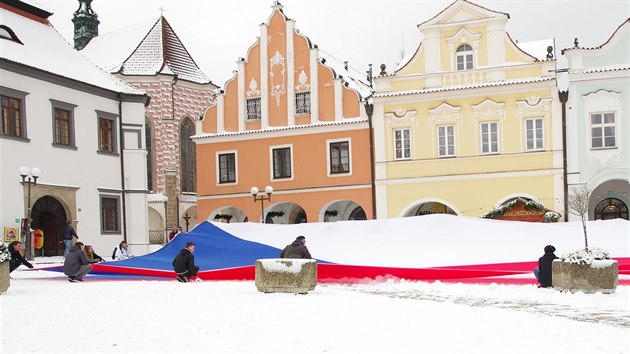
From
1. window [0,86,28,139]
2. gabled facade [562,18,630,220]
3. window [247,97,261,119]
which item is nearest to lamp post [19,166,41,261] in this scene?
window [0,86,28,139]

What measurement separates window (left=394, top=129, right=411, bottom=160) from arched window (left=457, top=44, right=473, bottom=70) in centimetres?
361

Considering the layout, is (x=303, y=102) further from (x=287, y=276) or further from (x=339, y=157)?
(x=287, y=276)

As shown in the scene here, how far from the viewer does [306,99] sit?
38.5 meters

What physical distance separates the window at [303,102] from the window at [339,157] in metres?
2.13

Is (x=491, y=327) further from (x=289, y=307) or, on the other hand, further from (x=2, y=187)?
(x=2, y=187)

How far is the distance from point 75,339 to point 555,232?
593 inches

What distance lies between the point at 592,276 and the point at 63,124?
2322 cm

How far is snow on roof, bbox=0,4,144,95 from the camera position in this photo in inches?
1242

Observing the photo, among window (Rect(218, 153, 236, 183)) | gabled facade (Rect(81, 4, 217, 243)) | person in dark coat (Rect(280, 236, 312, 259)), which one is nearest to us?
person in dark coat (Rect(280, 236, 312, 259))

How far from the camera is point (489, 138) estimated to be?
35.3m

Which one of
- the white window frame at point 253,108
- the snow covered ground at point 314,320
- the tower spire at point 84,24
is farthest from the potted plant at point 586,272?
the tower spire at point 84,24

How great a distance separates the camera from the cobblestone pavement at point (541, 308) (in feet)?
39.3

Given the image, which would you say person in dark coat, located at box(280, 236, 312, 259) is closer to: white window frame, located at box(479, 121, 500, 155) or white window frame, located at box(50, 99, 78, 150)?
white window frame, located at box(50, 99, 78, 150)

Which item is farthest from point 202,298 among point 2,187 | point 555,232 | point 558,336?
point 2,187
